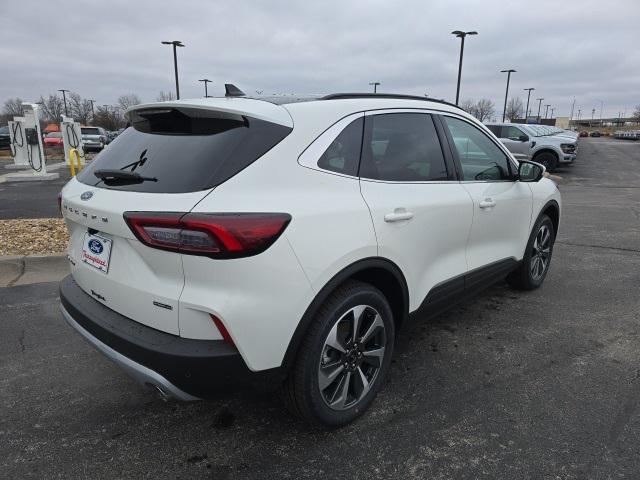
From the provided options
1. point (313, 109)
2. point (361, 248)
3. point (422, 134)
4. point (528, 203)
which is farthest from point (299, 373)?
point (528, 203)

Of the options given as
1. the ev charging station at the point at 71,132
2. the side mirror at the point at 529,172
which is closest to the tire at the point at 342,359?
the side mirror at the point at 529,172

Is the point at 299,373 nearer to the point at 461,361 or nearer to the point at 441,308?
the point at 441,308

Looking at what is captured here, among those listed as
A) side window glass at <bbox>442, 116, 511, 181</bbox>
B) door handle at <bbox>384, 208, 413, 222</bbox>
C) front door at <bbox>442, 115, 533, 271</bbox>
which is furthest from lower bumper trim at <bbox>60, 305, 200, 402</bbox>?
side window glass at <bbox>442, 116, 511, 181</bbox>

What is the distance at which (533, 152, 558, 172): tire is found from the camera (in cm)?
1815

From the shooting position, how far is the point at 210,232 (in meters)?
1.90

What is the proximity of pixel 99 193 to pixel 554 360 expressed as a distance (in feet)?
10.2

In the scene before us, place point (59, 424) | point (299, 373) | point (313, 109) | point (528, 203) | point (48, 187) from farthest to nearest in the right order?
point (48, 187) < point (528, 203) < point (59, 424) < point (313, 109) < point (299, 373)

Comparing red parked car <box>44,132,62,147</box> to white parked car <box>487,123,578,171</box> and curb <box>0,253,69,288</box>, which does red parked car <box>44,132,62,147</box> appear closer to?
white parked car <box>487,123,578,171</box>

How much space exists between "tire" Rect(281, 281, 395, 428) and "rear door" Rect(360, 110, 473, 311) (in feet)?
0.92

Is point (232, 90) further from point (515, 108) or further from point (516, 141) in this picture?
point (515, 108)

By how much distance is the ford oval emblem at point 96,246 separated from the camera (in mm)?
2291

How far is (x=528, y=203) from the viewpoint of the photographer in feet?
13.6

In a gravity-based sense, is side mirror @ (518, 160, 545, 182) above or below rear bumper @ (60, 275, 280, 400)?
above

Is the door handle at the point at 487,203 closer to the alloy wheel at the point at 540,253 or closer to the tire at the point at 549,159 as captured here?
the alloy wheel at the point at 540,253
